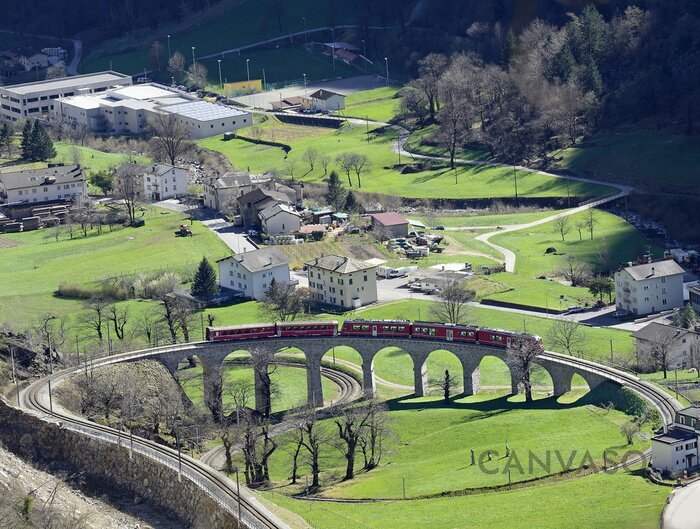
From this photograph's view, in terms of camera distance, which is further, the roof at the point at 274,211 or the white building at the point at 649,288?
the roof at the point at 274,211

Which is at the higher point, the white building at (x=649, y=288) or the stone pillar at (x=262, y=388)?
the white building at (x=649, y=288)

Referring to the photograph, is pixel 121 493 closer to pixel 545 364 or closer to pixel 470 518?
pixel 470 518

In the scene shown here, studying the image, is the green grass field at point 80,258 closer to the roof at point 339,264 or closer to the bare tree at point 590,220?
the roof at point 339,264

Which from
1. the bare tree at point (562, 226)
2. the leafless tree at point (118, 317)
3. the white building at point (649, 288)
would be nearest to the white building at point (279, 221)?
the leafless tree at point (118, 317)

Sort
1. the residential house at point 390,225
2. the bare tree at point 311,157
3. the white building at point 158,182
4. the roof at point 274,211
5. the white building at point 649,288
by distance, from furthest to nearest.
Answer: the bare tree at point 311,157
the white building at point 158,182
the roof at point 274,211
the residential house at point 390,225
the white building at point 649,288

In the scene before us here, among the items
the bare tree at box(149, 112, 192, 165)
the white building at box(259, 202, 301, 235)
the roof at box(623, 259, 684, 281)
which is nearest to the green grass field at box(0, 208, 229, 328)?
the white building at box(259, 202, 301, 235)

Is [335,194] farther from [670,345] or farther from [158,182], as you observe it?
[670,345]
